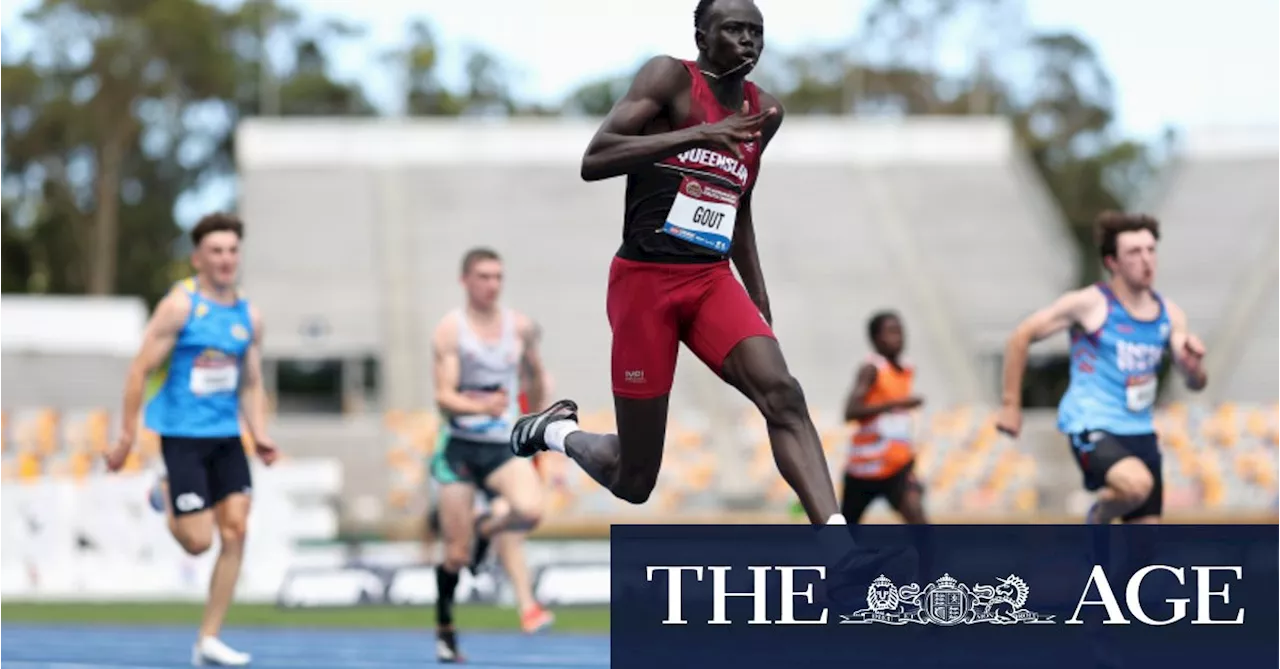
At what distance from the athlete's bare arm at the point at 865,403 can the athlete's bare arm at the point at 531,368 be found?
236cm

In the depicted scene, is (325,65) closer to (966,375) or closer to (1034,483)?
(966,375)

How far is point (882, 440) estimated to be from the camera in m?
13.6

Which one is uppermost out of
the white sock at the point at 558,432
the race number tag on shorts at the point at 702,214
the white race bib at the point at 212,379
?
the race number tag on shorts at the point at 702,214

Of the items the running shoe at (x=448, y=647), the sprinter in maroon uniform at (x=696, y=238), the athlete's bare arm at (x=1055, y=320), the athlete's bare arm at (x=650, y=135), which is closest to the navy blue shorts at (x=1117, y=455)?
the athlete's bare arm at (x=1055, y=320)

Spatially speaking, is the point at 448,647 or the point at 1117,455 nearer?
the point at 1117,455

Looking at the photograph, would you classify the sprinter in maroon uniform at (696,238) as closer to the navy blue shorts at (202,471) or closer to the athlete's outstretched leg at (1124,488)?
the athlete's outstretched leg at (1124,488)

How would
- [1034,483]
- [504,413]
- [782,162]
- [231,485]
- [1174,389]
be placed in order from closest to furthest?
[231,485]
[504,413]
[1034,483]
[1174,389]
[782,162]

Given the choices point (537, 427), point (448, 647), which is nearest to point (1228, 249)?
point (448, 647)

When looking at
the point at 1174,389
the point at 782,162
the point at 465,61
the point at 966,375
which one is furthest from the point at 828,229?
the point at 465,61

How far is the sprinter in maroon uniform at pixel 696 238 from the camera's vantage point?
7070mm

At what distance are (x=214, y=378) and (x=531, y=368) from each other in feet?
7.06

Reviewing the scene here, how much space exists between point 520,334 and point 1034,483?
22533 mm

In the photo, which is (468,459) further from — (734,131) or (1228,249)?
(1228,249)

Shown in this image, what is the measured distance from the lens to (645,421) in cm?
761
